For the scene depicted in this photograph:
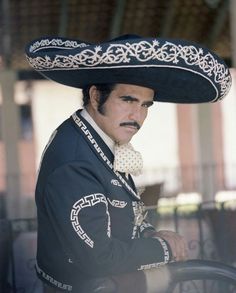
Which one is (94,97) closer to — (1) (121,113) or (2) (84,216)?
(1) (121,113)

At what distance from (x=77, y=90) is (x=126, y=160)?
4.71 m

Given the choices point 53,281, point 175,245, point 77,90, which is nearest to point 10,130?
point 77,90

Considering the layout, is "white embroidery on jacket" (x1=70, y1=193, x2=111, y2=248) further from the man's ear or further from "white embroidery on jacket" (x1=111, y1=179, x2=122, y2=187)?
the man's ear

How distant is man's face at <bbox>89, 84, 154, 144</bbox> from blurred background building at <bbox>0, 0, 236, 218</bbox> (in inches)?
103

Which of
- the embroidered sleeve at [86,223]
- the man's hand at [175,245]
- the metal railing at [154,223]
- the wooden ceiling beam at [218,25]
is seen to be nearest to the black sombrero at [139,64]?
the embroidered sleeve at [86,223]

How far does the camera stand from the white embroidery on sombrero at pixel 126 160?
228 cm

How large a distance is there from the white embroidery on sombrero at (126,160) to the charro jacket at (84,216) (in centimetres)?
2

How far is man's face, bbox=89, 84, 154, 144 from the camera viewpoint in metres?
2.25

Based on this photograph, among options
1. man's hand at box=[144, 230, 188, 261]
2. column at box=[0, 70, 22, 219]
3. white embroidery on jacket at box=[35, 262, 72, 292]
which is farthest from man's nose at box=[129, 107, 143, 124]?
column at box=[0, 70, 22, 219]

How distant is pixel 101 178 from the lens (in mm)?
2188

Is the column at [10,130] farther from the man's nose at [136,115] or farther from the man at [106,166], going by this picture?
the man's nose at [136,115]

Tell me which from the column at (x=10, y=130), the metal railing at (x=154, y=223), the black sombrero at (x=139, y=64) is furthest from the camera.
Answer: the column at (x=10, y=130)

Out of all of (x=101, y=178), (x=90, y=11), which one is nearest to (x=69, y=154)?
(x=101, y=178)

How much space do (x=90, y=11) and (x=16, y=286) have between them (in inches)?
174
